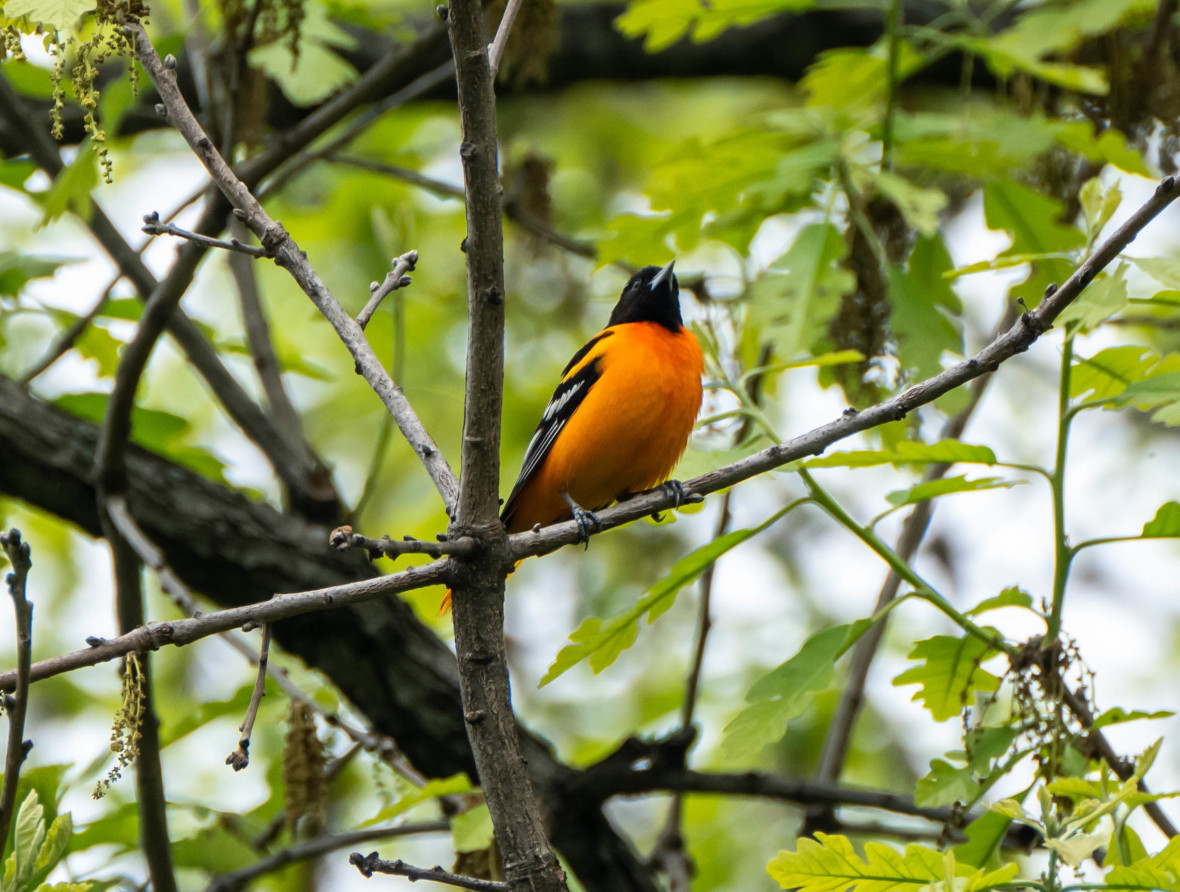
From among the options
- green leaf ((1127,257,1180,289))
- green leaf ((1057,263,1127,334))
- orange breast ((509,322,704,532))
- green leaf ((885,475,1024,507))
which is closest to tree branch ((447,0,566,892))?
green leaf ((885,475,1024,507))

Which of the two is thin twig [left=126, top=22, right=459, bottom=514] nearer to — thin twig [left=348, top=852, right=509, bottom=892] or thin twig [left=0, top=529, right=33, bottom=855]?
thin twig [left=348, top=852, right=509, bottom=892]

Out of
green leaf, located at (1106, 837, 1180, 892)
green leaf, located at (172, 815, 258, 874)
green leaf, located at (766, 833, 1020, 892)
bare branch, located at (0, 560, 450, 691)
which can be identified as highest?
green leaf, located at (172, 815, 258, 874)

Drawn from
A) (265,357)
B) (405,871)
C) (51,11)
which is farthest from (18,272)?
(405,871)

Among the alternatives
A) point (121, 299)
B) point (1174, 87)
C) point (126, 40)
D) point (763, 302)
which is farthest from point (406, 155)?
point (126, 40)

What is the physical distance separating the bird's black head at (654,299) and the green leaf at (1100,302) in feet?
10.4

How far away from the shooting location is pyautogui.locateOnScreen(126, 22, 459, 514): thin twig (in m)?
2.61

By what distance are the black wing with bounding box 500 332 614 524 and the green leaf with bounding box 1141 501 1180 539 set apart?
2584mm

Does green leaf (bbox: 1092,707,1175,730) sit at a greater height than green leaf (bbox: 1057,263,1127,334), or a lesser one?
lesser

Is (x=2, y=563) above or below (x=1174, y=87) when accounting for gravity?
below

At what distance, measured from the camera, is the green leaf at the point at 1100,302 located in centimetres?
276

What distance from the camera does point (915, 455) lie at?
321 cm

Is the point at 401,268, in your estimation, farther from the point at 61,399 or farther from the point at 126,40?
the point at 61,399

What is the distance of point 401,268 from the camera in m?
2.99

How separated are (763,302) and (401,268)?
77.4 inches
